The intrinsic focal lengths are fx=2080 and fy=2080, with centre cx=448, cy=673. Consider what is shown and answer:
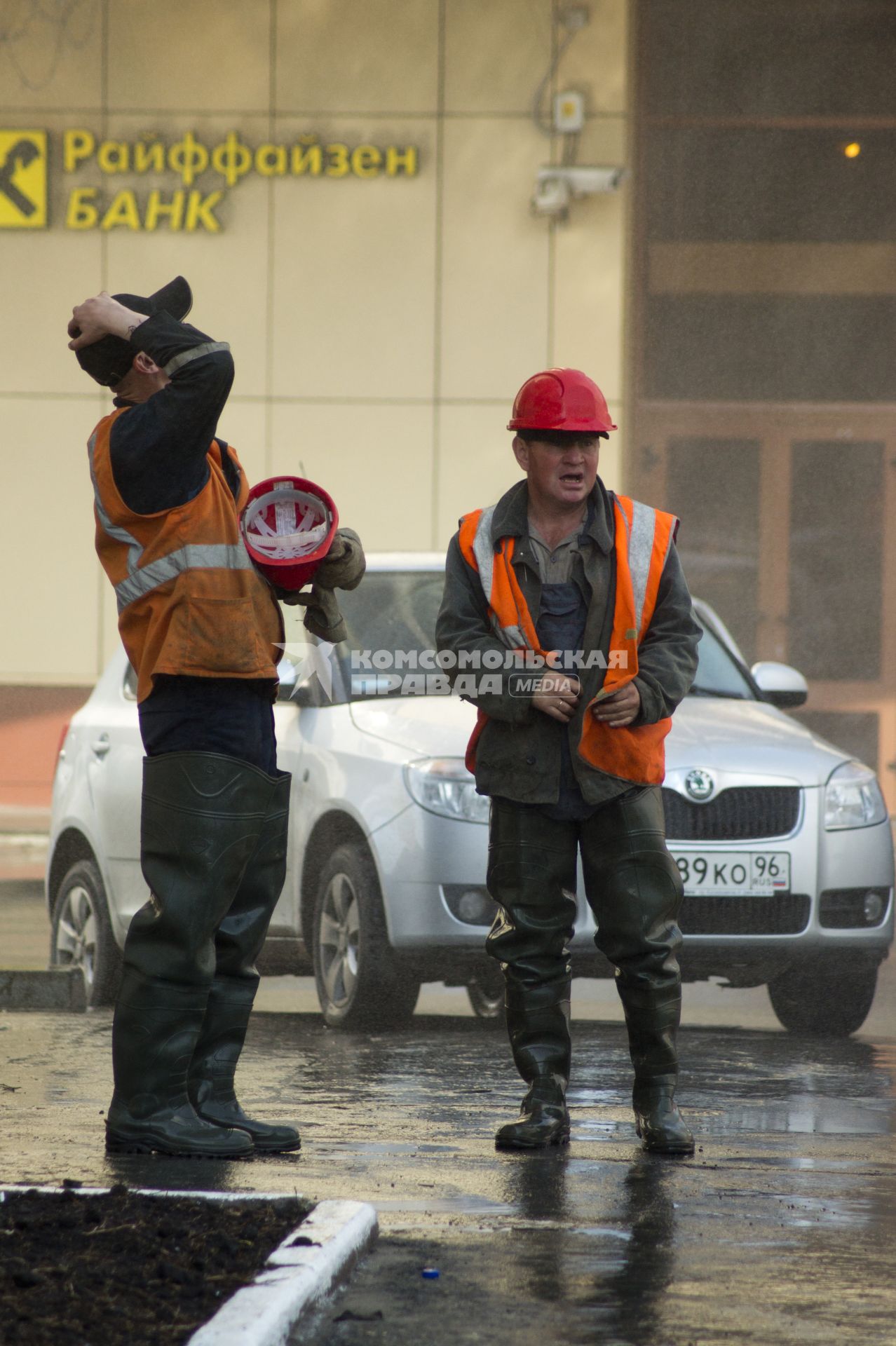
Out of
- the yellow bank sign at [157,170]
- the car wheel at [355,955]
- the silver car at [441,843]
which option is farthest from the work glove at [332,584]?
the yellow bank sign at [157,170]

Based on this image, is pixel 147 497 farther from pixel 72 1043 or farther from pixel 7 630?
pixel 7 630

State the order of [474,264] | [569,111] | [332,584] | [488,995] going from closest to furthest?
[332,584] < [488,995] < [569,111] < [474,264]

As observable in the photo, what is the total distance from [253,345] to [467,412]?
1.95 metres

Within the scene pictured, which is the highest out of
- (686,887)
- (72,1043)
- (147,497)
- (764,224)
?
(764,224)

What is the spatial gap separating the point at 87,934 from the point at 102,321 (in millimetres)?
4269

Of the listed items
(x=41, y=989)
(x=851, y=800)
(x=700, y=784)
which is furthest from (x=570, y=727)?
(x=41, y=989)

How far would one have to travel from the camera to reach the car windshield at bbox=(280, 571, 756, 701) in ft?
25.9

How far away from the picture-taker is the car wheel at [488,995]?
732cm

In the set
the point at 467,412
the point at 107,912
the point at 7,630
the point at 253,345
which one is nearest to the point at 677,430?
the point at 467,412

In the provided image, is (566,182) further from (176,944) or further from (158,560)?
(176,944)

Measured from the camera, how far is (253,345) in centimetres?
1809

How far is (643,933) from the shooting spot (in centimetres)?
501

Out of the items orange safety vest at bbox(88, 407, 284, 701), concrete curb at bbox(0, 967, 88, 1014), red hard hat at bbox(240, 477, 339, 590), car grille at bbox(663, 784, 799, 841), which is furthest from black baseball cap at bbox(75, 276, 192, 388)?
concrete curb at bbox(0, 967, 88, 1014)

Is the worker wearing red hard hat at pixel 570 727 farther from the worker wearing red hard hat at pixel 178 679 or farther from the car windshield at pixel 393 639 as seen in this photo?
the car windshield at pixel 393 639
